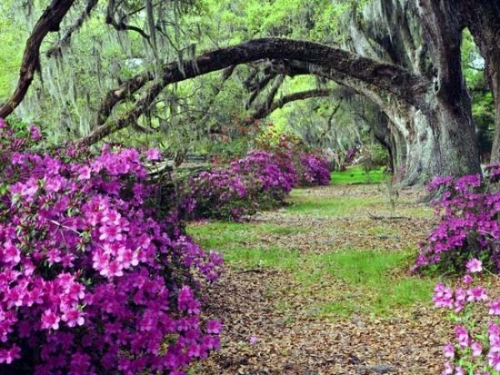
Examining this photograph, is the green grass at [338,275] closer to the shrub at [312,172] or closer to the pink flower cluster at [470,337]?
the pink flower cluster at [470,337]

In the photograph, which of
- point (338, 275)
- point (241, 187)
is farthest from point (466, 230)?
point (241, 187)

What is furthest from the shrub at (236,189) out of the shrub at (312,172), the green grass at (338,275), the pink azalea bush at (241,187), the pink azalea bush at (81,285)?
the shrub at (312,172)

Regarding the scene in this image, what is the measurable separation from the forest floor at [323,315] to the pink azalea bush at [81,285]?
957mm

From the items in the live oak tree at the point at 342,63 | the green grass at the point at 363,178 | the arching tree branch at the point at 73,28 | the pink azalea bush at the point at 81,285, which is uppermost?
the arching tree branch at the point at 73,28

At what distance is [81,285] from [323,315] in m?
3.30

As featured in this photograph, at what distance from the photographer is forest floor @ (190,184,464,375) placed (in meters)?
4.20

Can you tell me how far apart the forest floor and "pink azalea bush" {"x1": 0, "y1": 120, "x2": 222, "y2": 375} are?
96cm

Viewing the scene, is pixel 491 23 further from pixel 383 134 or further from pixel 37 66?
pixel 383 134

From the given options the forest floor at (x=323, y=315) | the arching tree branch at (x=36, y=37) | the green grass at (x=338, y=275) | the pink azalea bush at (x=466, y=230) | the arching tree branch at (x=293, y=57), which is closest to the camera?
the forest floor at (x=323, y=315)

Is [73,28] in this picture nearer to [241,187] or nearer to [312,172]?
[241,187]

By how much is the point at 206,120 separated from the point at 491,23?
36.8 ft

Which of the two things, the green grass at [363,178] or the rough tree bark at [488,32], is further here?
the green grass at [363,178]

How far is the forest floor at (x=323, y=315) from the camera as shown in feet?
13.8

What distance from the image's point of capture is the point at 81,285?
2506 millimetres
